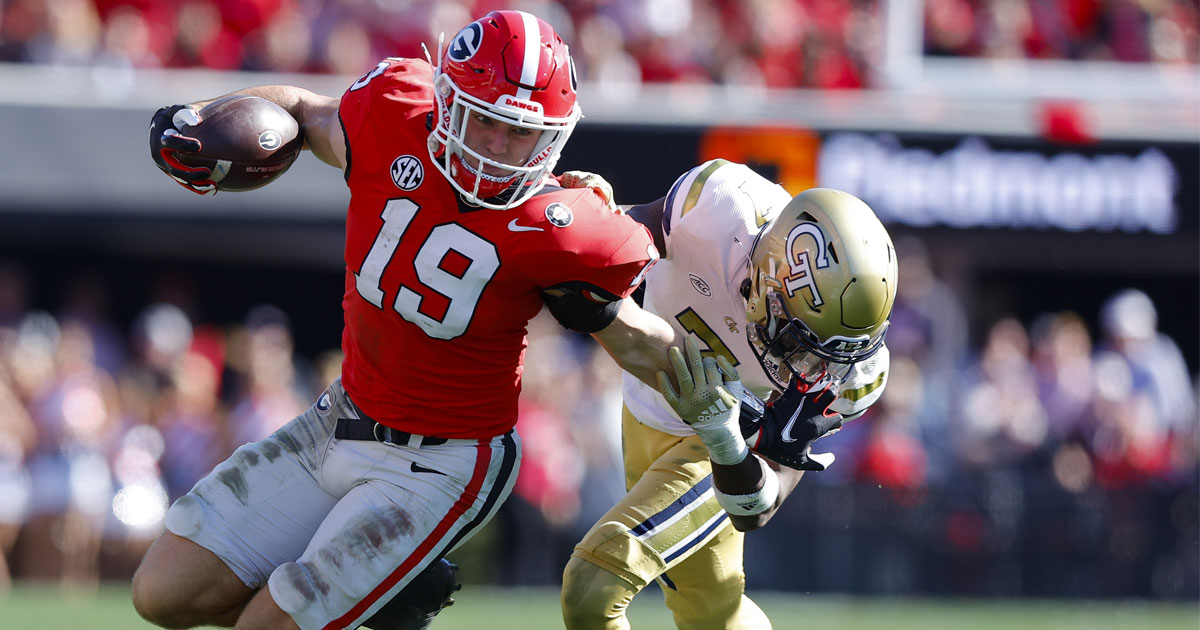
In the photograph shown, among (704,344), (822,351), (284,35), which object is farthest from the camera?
(284,35)

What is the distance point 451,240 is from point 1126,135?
27.7ft

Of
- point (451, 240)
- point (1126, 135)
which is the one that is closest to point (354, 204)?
point (451, 240)

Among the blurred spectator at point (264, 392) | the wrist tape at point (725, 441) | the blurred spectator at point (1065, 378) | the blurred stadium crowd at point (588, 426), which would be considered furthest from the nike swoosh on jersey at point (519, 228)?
the blurred spectator at point (1065, 378)

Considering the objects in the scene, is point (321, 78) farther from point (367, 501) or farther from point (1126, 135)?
point (367, 501)

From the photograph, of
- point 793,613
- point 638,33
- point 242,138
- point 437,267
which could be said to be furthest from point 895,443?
point 242,138

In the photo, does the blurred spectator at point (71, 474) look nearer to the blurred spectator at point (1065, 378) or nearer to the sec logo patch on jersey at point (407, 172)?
the sec logo patch on jersey at point (407, 172)

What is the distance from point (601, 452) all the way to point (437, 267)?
19.6ft

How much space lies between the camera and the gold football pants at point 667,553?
15.4 ft

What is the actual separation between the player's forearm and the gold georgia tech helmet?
34cm

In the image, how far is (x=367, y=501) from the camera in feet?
13.7

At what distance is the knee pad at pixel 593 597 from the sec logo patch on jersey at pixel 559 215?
121 centimetres

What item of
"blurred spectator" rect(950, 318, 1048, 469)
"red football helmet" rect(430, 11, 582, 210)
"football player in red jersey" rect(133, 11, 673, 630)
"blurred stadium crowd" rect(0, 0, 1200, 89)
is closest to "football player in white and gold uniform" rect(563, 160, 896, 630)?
"football player in red jersey" rect(133, 11, 673, 630)

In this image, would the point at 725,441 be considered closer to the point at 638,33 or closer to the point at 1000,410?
the point at 1000,410

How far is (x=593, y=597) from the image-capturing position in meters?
4.65
